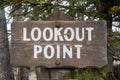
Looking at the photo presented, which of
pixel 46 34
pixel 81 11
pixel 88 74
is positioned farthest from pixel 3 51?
pixel 46 34

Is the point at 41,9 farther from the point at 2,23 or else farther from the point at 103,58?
the point at 103,58

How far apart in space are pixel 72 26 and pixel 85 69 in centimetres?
52

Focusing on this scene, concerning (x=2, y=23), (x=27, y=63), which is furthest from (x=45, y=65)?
(x=2, y=23)

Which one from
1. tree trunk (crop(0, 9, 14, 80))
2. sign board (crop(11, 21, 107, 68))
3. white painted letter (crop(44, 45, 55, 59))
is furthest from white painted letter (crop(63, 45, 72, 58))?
tree trunk (crop(0, 9, 14, 80))

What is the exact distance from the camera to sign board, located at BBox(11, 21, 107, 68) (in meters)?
3.48

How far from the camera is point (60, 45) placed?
11.4 ft

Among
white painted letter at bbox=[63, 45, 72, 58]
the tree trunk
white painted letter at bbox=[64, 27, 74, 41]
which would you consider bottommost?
the tree trunk

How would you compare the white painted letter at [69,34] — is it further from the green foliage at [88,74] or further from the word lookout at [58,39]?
the green foliage at [88,74]

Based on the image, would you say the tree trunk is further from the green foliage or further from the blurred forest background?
the green foliage

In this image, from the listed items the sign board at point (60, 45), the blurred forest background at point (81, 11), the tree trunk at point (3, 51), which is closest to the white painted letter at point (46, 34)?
the sign board at point (60, 45)

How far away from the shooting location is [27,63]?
3.51m

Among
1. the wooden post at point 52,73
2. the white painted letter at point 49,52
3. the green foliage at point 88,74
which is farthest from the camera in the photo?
the green foliage at point 88,74

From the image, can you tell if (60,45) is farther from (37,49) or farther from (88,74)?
(88,74)

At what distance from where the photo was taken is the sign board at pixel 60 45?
348 cm
